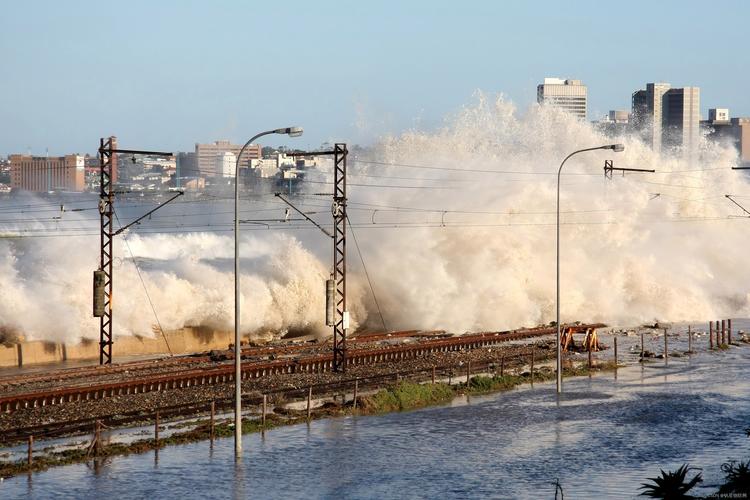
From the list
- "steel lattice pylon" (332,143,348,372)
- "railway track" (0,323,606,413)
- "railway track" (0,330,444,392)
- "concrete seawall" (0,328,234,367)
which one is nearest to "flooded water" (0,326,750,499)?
"steel lattice pylon" (332,143,348,372)

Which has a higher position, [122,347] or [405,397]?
[405,397]

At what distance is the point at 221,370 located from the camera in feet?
143

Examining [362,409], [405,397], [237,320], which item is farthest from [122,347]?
[237,320]

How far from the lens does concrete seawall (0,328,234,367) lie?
166ft

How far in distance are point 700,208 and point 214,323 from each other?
44697 millimetres

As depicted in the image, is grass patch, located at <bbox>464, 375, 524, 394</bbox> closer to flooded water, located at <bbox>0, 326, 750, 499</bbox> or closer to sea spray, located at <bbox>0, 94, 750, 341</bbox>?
flooded water, located at <bbox>0, 326, 750, 499</bbox>

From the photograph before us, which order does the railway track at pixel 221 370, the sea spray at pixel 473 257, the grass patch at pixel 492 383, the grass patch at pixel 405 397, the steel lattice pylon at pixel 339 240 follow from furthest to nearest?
1. the sea spray at pixel 473 257
2. the steel lattice pylon at pixel 339 240
3. the grass patch at pixel 492 383
4. the grass patch at pixel 405 397
5. the railway track at pixel 221 370

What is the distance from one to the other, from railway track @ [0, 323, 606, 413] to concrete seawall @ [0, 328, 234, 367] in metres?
6.04

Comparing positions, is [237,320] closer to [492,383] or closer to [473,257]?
[492,383]

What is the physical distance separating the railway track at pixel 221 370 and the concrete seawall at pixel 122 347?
19.8 ft

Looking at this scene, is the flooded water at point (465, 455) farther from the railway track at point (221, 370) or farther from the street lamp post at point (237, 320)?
the railway track at point (221, 370)

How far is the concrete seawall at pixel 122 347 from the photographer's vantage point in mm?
50594

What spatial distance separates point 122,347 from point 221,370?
13.0m

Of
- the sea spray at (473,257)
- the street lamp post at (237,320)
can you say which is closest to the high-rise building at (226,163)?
the sea spray at (473,257)
